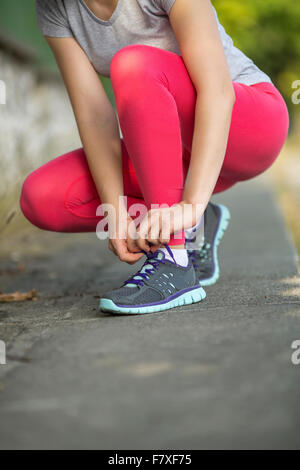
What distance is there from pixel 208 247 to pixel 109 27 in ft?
2.21

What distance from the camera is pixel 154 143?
1.47 meters

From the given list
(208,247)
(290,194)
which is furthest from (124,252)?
(290,194)

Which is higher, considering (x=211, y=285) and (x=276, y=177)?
(x=276, y=177)

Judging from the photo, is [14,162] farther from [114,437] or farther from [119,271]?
[114,437]

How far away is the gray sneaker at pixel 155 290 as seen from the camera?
1.42m

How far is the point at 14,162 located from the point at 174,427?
3503 mm

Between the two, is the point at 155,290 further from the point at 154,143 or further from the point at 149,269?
the point at 154,143

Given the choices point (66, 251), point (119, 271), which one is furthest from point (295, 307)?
point (66, 251)

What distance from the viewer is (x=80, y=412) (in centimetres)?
94

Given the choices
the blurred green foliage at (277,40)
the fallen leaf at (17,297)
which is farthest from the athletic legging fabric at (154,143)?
the blurred green foliage at (277,40)

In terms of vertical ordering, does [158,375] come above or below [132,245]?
below

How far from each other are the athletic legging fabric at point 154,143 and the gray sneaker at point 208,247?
0.30 ft

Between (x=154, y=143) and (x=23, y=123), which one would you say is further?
(x=23, y=123)

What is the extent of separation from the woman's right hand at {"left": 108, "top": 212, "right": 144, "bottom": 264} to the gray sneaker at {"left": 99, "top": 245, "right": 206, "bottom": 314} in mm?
49
